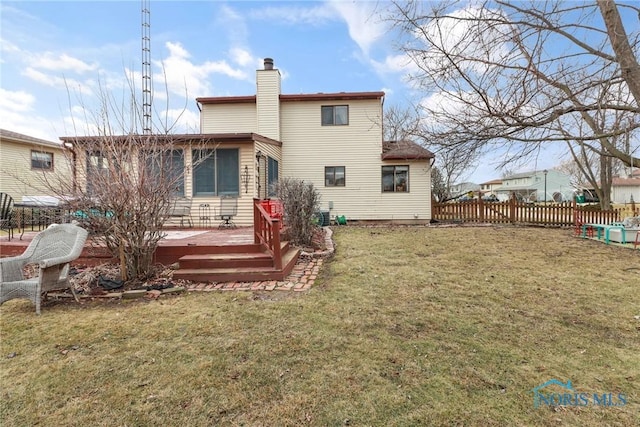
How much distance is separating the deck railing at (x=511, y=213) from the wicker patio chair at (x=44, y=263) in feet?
44.6

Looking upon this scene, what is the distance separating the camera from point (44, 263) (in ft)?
12.9

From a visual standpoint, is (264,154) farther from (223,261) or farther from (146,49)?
(223,261)

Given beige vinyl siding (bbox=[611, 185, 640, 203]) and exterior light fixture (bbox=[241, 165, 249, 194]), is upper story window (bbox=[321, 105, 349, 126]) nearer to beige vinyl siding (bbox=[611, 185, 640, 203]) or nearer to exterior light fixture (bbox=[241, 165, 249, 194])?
exterior light fixture (bbox=[241, 165, 249, 194])

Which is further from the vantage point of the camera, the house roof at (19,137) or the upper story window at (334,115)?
the house roof at (19,137)

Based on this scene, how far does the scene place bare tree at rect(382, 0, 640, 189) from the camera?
13.4 feet

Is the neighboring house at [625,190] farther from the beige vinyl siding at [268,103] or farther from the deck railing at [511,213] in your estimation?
the beige vinyl siding at [268,103]

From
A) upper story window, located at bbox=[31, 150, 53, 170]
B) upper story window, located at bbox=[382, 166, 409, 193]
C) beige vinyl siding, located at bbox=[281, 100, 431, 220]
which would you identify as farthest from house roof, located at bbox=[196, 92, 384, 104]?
upper story window, located at bbox=[31, 150, 53, 170]

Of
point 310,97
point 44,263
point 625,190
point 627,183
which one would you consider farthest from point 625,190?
point 44,263

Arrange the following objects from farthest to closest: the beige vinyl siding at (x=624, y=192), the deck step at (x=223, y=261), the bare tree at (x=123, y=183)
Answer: the beige vinyl siding at (x=624, y=192) → the deck step at (x=223, y=261) → the bare tree at (x=123, y=183)

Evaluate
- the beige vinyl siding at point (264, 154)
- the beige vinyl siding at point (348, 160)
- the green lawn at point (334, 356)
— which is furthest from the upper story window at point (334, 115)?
the green lawn at point (334, 356)

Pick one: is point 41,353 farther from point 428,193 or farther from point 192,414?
point 428,193

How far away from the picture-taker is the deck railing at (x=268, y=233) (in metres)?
5.14

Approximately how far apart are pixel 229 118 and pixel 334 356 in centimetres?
1382

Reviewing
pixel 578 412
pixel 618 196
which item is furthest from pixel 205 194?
pixel 618 196
